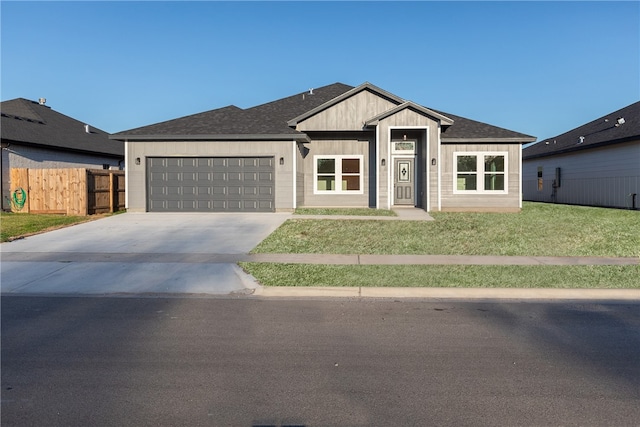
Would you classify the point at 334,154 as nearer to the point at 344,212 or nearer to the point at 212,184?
the point at 344,212

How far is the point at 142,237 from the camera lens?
1441 centimetres

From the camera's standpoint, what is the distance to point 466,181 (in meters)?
21.9

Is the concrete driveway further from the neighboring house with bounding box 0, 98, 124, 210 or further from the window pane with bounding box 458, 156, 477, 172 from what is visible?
the window pane with bounding box 458, 156, 477, 172

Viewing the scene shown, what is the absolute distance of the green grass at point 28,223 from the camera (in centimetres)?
1503

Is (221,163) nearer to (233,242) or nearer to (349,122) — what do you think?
(349,122)

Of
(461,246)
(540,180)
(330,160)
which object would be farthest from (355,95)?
(540,180)

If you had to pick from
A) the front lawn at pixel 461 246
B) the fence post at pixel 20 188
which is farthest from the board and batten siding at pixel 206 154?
the fence post at pixel 20 188

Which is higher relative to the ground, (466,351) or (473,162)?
(473,162)

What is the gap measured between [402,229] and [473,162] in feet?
27.5

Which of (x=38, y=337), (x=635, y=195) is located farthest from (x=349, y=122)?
(x=38, y=337)

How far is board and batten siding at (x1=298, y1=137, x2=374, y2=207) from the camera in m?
22.2

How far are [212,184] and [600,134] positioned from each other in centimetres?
2301

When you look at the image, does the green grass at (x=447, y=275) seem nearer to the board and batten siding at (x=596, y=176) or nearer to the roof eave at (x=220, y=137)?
the roof eave at (x=220, y=137)

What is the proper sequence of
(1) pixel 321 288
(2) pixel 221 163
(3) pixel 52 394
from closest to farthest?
(3) pixel 52 394 → (1) pixel 321 288 → (2) pixel 221 163
